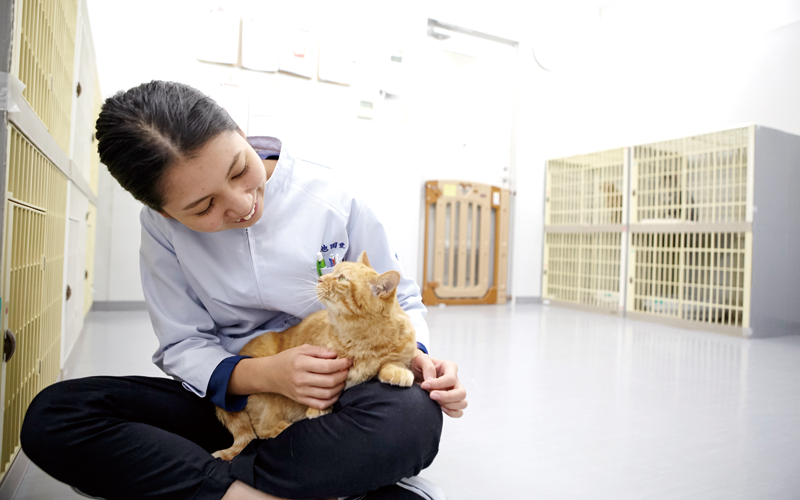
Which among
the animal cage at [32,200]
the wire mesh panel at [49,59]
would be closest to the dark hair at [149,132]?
the animal cage at [32,200]

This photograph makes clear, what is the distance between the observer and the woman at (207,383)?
759mm

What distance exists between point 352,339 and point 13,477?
2.37 ft

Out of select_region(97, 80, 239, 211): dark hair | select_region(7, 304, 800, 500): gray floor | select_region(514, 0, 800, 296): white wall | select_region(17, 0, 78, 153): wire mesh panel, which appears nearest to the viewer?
select_region(97, 80, 239, 211): dark hair

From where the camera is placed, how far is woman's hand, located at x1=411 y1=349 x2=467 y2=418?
2.70ft

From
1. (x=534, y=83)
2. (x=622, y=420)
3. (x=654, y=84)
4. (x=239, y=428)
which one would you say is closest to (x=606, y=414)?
(x=622, y=420)

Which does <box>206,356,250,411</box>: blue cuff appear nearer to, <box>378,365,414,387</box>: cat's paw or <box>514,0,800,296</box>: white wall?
<box>378,365,414,387</box>: cat's paw

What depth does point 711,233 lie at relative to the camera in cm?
330

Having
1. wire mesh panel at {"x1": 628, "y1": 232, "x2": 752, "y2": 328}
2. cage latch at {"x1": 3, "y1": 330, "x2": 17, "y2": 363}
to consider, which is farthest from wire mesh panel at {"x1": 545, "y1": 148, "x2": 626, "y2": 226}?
cage latch at {"x1": 3, "y1": 330, "x2": 17, "y2": 363}

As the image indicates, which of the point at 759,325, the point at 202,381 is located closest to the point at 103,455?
the point at 202,381

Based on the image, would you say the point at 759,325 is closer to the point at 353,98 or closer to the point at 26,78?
the point at 353,98

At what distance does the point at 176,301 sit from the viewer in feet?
3.14

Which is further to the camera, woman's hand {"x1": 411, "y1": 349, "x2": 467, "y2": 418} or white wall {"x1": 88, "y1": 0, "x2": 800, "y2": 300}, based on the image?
white wall {"x1": 88, "y1": 0, "x2": 800, "y2": 300}

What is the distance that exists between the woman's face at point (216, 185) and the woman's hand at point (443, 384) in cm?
41

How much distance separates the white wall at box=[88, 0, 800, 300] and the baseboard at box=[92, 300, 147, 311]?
0.13 ft
